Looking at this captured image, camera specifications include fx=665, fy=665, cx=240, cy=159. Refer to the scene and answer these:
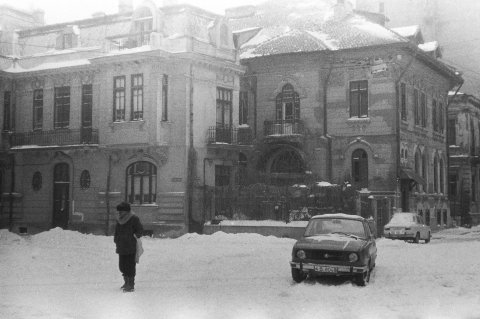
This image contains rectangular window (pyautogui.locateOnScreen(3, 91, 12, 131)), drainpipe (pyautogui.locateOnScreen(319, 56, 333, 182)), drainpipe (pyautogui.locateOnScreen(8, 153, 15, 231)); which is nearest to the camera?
drainpipe (pyautogui.locateOnScreen(8, 153, 15, 231))

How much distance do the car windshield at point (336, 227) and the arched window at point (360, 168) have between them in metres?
18.0

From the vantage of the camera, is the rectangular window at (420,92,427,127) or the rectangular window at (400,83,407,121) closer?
the rectangular window at (400,83,407,121)

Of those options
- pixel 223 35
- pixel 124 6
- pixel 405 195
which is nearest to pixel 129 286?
pixel 223 35

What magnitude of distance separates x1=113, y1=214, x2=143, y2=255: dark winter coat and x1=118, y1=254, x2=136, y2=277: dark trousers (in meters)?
0.11

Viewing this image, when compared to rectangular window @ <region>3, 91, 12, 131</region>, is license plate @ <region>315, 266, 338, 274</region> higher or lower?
lower

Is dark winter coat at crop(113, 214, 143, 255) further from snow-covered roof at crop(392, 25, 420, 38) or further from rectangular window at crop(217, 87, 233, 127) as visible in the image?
snow-covered roof at crop(392, 25, 420, 38)

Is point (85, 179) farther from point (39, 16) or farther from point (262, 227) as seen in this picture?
point (39, 16)

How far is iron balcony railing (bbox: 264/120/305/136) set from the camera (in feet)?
113

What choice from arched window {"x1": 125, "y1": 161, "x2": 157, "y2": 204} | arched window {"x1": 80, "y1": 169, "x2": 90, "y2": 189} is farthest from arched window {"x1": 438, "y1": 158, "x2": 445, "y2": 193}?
arched window {"x1": 80, "y1": 169, "x2": 90, "y2": 189}

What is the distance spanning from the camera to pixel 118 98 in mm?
30500

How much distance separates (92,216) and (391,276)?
1881 cm

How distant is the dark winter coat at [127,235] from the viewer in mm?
13180

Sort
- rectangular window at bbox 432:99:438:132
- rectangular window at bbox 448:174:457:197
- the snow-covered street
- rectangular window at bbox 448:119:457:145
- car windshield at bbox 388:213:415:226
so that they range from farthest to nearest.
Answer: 1. rectangular window at bbox 448:119:457:145
2. rectangular window at bbox 448:174:457:197
3. rectangular window at bbox 432:99:438:132
4. car windshield at bbox 388:213:415:226
5. the snow-covered street

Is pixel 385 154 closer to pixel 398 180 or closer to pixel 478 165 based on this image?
pixel 398 180
